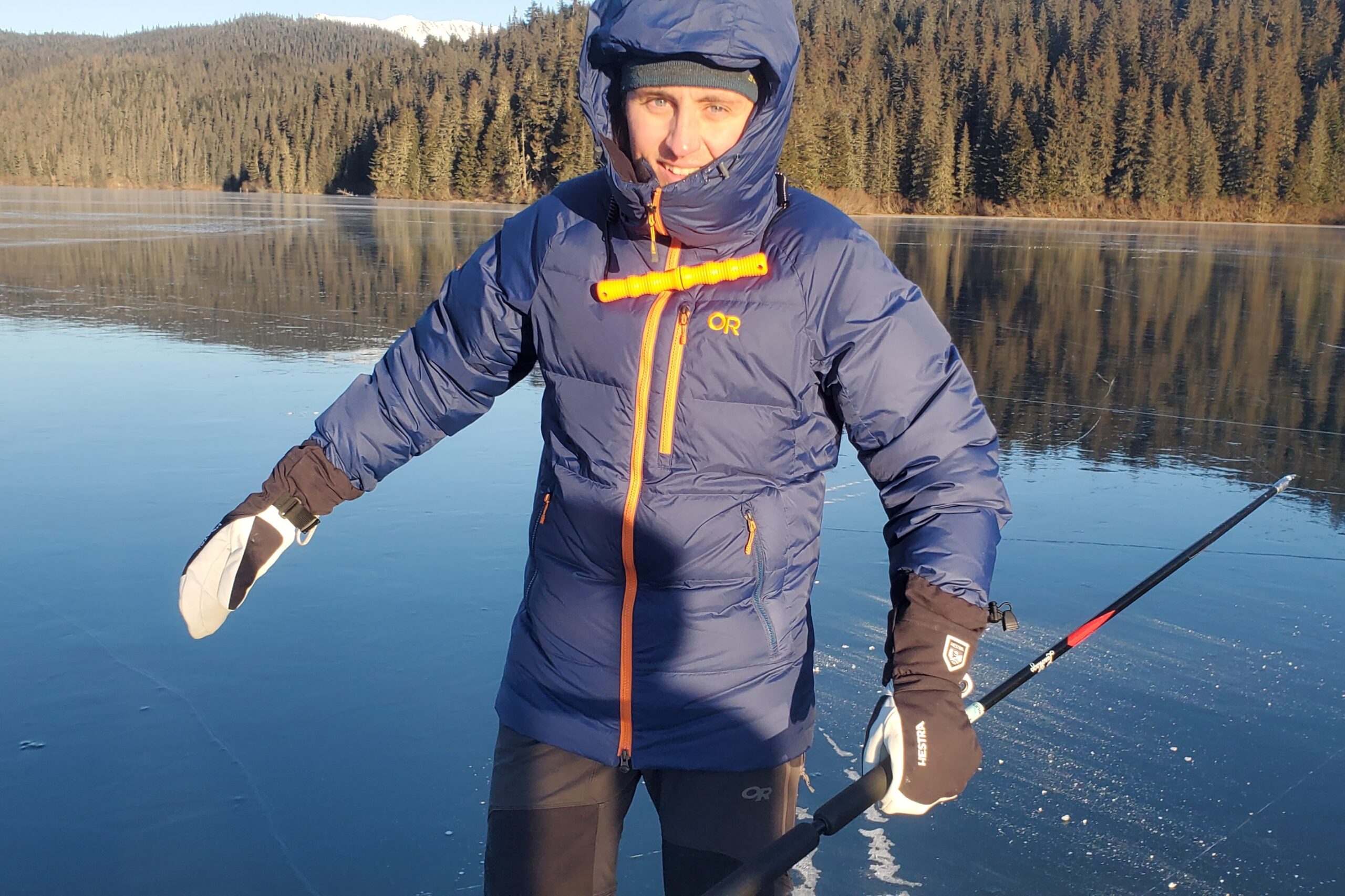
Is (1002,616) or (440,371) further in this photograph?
(440,371)

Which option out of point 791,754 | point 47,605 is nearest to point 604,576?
point 791,754

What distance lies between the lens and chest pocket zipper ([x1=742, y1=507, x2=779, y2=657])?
6.19 feet

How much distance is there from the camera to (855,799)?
1.79m

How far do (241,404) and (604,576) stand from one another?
5.64 m

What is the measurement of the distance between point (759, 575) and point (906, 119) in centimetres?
7306

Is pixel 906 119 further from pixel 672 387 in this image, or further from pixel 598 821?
pixel 598 821

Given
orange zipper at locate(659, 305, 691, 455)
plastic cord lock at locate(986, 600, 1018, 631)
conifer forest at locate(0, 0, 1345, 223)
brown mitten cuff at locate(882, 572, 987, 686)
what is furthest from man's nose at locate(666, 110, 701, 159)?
conifer forest at locate(0, 0, 1345, 223)

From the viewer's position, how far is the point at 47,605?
12.8 feet

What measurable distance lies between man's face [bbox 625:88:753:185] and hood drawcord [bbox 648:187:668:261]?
0.20 feet

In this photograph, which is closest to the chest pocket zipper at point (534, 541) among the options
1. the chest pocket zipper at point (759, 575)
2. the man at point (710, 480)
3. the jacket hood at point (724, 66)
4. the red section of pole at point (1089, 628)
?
the man at point (710, 480)

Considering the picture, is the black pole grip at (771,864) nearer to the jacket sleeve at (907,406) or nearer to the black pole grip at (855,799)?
the black pole grip at (855,799)

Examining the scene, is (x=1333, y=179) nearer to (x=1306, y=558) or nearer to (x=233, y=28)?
(x=1306, y=558)

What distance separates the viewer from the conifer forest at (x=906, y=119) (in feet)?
206

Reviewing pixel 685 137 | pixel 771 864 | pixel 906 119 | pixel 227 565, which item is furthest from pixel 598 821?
pixel 906 119
